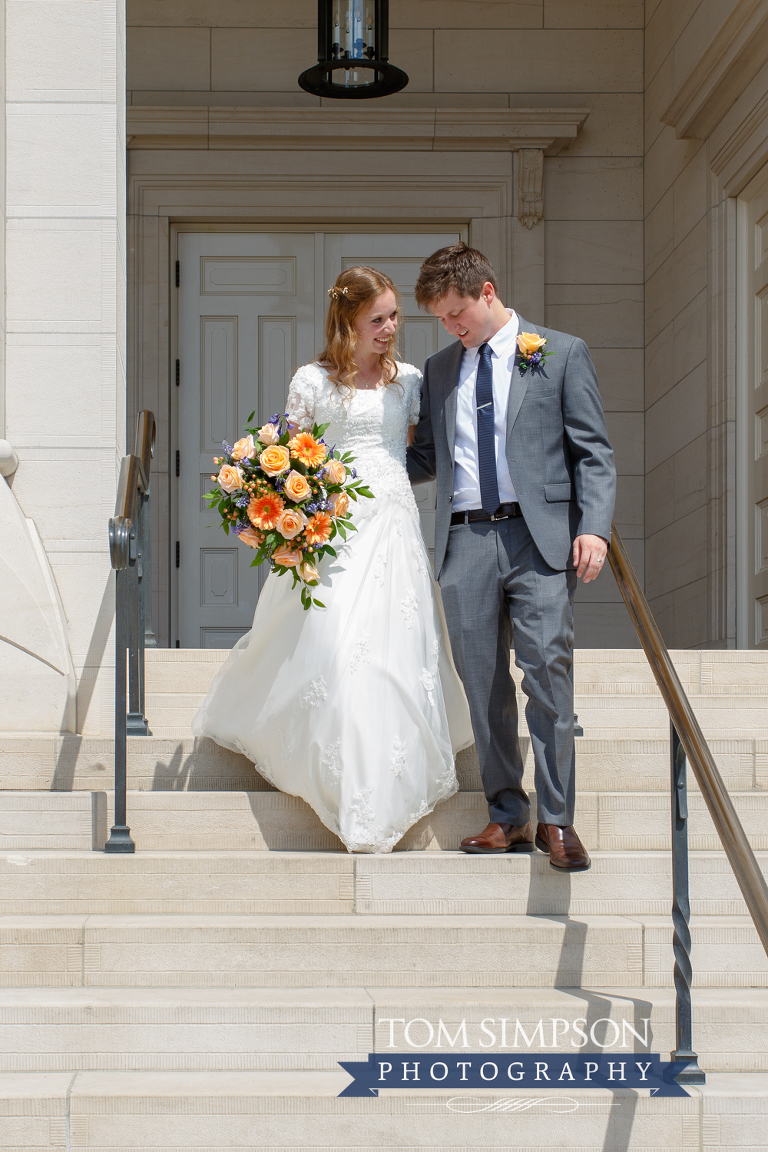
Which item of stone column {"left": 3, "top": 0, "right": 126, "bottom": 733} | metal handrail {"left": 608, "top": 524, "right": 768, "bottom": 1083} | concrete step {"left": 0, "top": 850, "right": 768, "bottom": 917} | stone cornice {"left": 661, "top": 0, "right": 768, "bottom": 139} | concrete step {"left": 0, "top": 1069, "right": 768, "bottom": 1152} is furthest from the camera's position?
stone cornice {"left": 661, "top": 0, "right": 768, "bottom": 139}

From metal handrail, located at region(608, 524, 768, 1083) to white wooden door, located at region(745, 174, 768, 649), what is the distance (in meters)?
3.95

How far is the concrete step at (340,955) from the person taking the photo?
9.97 ft

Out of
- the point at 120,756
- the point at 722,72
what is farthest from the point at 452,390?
the point at 722,72

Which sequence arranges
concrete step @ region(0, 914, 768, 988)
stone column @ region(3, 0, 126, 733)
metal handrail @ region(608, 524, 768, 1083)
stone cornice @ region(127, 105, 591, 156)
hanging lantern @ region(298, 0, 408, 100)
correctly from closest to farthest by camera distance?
metal handrail @ region(608, 524, 768, 1083) → concrete step @ region(0, 914, 768, 988) → stone column @ region(3, 0, 126, 733) → hanging lantern @ region(298, 0, 408, 100) → stone cornice @ region(127, 105, 591, 156)

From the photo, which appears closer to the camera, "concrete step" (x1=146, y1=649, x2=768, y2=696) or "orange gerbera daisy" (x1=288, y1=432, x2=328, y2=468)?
"orange gerbera daisy" (x1=288, y1=432, x2=328, y2=468)

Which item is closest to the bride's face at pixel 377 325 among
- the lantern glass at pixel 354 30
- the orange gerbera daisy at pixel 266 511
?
the orange gerbera daisy at pixel 266 511

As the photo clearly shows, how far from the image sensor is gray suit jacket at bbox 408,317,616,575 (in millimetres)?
3541

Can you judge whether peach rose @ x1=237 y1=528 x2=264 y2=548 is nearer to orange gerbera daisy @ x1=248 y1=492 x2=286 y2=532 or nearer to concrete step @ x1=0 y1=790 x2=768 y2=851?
orange gerbera daisy @ x1=248 y1=492 x2=286 y2=532

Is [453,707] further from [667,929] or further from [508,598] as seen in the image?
[667,929]

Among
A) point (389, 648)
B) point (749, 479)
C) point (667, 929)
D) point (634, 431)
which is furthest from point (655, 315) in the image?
point (667, 929)

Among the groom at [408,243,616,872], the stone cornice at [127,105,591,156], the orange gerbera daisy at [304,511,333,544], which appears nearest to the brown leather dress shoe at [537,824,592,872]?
the groom at [408,243,616,872]

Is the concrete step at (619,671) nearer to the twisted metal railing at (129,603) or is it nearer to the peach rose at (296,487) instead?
the twisted metal railing at (129,603)

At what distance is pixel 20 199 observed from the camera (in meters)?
4.87

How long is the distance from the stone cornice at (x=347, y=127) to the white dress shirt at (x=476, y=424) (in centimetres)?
471
